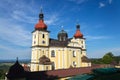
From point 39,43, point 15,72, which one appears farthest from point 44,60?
point 15,72

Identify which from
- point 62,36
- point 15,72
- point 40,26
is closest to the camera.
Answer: point 15,72

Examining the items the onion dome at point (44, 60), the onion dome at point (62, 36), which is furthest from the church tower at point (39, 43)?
the onion dome at point (62, 36)

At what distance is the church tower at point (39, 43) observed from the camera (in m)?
46.0

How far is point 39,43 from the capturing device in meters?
46.8

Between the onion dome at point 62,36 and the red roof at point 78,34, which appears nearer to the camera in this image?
the onion dome at point 62,36

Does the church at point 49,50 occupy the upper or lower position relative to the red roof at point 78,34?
lower

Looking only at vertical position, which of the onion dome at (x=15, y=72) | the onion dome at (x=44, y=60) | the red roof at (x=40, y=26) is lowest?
the onion dome at (x=15, y=72)

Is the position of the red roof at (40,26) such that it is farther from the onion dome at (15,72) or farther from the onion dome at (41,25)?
the onion dome at (15,72)

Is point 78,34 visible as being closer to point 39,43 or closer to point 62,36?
point 62,36

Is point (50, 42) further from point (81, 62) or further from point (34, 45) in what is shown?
point (81, 62)

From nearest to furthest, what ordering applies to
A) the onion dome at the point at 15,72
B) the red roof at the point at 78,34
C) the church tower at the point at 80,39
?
1. the onion dome at the point at 15,72
2. the church tower at the point at 80,39
3. the red roof at the point at 78,34

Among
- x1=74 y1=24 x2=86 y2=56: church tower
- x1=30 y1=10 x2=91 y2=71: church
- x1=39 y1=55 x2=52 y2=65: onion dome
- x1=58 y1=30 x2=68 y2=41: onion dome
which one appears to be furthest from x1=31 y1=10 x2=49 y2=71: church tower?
x1=74 y1=24 x2=86 y2=56: church tower

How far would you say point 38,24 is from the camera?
47375 millimetres

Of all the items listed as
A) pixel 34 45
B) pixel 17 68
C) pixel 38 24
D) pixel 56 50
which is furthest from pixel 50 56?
pixel 17 68
